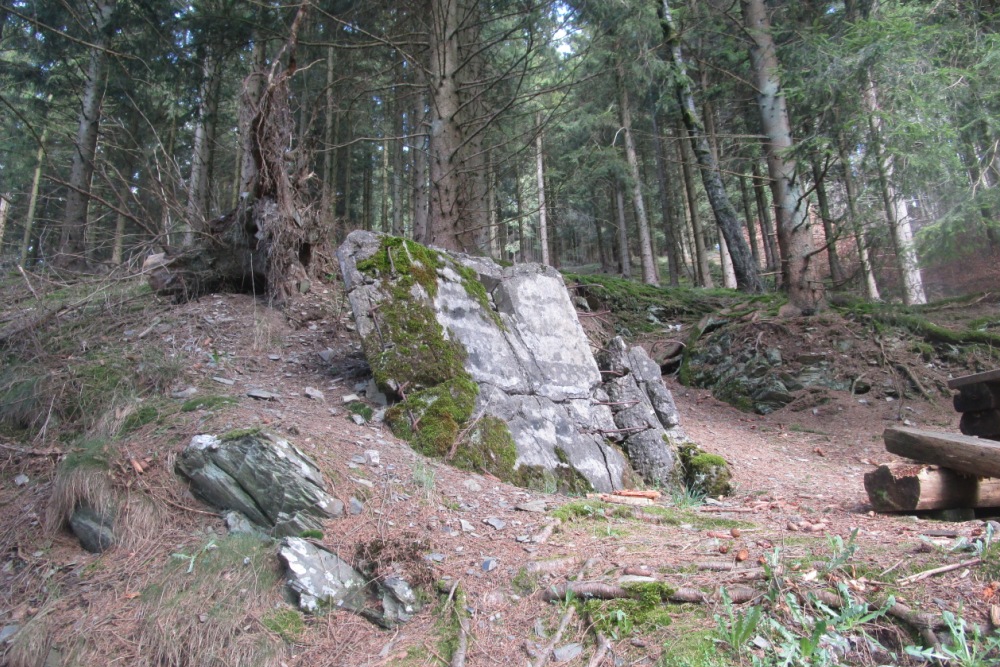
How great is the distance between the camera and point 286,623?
9.07ft

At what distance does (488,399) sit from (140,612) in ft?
9.63

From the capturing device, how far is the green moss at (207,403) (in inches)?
168

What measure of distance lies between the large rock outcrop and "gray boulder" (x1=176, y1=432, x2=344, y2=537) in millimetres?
1144

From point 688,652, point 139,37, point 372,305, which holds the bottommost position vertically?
point 688,652

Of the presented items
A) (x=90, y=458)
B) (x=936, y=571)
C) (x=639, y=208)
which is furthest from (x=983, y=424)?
(x=639, y=208)

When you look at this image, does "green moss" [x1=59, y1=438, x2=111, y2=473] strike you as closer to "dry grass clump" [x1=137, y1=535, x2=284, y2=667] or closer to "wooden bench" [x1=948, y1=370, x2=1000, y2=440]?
"dry grass clump" [x1=137, y1=535, x2=284, y2=667]

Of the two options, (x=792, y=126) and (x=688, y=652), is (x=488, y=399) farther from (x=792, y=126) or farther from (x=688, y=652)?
(x=792, y=126)

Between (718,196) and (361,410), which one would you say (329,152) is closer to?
(718,196)

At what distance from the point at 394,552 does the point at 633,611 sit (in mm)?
1325

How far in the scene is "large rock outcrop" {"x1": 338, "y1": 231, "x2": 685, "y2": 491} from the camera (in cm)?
473

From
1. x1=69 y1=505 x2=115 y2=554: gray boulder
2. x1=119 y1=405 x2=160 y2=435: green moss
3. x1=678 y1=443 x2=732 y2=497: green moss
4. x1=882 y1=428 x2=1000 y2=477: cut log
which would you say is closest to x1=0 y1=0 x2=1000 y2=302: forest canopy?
x1=119 y1=405 x2=160 y2=435: green moss

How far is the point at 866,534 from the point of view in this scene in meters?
3.13

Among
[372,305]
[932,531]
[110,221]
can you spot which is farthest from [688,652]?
[110,221]

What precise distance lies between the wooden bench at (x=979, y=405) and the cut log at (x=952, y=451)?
115 cm
